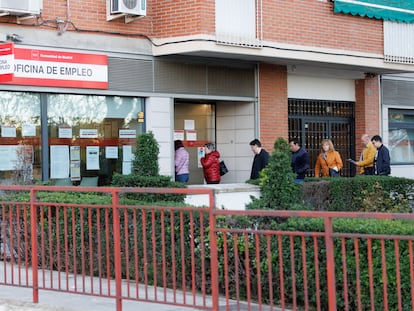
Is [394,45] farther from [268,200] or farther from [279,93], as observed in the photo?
[268,200]

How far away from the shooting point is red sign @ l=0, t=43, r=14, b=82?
41.1ft

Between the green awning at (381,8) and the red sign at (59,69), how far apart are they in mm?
5907

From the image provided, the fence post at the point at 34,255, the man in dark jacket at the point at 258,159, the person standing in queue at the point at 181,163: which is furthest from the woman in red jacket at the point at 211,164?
the fence post at the point at 34,255

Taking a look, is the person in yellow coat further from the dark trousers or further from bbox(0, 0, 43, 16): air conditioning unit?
bbox(0, 0, 43, 16): air conditioning unit

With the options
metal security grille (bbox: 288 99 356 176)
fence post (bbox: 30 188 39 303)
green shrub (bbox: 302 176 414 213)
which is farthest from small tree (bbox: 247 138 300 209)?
metal security grille (bbox: 288 99 356 176)

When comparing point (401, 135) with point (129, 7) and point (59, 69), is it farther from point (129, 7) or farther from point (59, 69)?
point (59, 69)

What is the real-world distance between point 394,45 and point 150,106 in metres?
6.78

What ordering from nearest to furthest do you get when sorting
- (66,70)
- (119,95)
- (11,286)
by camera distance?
(11,286) < (66,70) < (119,95)

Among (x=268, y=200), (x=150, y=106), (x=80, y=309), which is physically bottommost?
(x=80, y=309)

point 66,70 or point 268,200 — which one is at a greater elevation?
point 66,70

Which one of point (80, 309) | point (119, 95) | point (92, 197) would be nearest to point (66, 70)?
point (119, 95)

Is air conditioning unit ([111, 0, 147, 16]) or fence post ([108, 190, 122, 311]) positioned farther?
air conditioning unit ([111, 0, 147, 16])

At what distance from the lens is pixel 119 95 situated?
14648mm

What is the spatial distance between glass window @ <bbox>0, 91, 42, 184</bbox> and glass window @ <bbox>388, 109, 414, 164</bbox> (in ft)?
35.5
